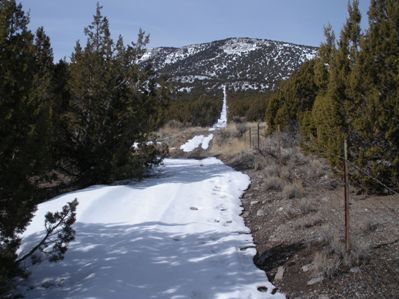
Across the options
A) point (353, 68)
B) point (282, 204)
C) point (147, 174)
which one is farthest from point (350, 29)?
point (147, 174)

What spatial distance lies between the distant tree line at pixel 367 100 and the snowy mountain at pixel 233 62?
7542cm

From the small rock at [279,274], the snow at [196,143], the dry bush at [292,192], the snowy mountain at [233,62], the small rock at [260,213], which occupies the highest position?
the snowy mountain at [233,62]

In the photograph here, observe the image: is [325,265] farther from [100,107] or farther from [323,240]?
[100,107]

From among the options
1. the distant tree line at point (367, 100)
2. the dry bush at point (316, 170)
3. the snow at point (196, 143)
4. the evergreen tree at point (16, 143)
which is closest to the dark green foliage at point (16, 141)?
the evergreen tree at point (16, 143)

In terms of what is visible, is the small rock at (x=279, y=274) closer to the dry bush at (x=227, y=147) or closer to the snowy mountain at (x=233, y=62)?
the dry bush at (x=227, y=147)

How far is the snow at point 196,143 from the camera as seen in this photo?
87.0ft

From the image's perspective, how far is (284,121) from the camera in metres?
19.9

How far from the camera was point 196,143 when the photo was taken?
93.4 feet

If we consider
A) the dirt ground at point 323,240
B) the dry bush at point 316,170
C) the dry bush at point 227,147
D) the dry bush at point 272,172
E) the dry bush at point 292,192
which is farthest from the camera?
the dry bush at point 227,147

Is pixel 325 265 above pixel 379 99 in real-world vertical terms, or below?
below

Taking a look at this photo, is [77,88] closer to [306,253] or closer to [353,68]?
[353,68]

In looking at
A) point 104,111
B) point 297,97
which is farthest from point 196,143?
point 104,111

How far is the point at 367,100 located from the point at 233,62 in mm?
112820

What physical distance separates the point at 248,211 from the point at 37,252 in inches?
170
